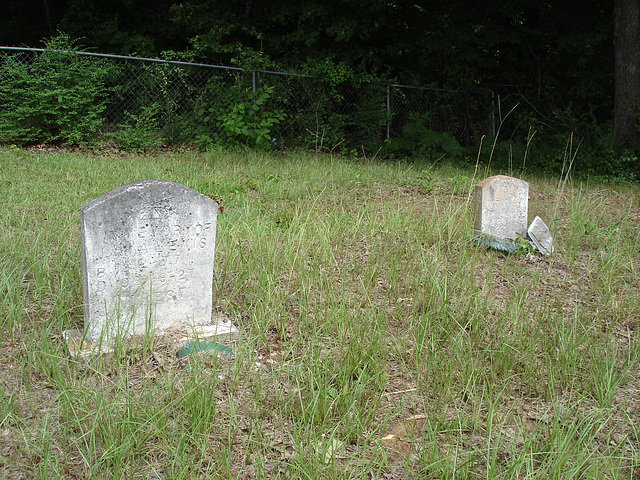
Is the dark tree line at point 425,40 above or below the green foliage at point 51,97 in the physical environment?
above

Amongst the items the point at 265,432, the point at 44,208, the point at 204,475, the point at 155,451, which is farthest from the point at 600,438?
the point at 44,208

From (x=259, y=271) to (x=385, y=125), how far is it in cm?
904

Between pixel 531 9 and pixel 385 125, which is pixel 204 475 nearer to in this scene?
pixel 385 125

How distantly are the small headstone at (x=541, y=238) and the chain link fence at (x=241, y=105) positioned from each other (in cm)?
559

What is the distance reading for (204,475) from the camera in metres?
2.00

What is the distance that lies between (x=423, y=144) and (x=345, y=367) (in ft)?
28.8

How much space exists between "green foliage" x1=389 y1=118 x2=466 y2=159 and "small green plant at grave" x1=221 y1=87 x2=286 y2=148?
2.53 metres

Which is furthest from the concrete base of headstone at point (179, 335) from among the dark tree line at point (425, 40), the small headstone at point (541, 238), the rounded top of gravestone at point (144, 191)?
the dark tree line at point (425, 40)

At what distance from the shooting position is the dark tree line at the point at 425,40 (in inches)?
473

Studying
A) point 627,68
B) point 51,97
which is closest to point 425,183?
point 627,68

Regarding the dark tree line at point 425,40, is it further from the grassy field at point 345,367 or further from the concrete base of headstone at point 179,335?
the concrete base of headstone at point 179,335

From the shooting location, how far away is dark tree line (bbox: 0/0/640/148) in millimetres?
12008

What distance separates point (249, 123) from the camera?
33.5 ft

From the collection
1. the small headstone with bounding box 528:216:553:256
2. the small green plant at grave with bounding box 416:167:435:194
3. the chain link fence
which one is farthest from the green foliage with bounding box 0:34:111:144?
the small headstone with bounding box 528:216:553:256
